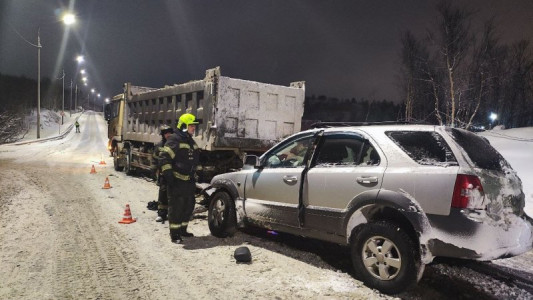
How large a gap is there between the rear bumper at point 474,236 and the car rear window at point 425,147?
1.64ft

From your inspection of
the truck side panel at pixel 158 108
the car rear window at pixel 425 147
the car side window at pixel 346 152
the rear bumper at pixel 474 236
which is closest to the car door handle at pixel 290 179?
the car side window at pixel 346 152

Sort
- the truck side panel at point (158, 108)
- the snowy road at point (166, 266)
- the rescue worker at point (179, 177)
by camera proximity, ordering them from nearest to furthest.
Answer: the snowy road at point (166, 266) → the rescue worker at point (179, 177) → the truck side panel at point (158, 108)

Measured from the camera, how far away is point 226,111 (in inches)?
313

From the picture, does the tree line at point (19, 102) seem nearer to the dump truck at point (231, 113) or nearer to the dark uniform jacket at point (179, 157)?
the dump truck at point (231, 113)

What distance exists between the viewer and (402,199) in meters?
3.49

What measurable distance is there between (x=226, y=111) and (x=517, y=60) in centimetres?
5112

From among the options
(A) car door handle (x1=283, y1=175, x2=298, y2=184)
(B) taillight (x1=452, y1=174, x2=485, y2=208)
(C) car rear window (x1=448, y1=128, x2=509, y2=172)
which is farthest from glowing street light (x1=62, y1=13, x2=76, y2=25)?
(B) taillight (x1=452, y1=174, x2=485, y2=208)

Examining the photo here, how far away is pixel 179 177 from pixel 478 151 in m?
→ 3.77

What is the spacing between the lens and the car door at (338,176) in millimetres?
3850

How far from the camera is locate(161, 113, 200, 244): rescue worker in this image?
17.5 ft

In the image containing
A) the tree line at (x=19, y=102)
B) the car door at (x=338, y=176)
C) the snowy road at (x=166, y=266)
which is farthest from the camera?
the tree line at (x=19, y=102)

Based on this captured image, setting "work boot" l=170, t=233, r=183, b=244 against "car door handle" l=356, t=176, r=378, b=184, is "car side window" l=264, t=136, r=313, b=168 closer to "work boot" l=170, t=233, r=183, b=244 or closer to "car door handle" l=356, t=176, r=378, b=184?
"car door handle" l=356, t=176, r=378, b=184

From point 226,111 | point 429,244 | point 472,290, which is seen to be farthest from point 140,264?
point 226,111

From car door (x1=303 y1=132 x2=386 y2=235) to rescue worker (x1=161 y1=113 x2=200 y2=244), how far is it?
1.94 metres
